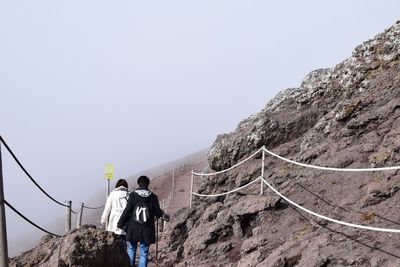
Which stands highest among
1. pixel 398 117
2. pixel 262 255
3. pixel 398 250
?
pixel 398 117

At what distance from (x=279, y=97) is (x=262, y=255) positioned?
6254 millimetres

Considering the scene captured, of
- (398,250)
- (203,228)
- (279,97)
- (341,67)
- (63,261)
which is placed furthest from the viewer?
(279,97)

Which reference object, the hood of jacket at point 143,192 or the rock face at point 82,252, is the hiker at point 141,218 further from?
the rock face at point 82,252

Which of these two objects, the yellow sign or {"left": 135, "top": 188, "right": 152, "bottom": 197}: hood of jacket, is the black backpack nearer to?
{"left": 135, "top": 188, "right": 152, "bottom": 197}: hood of jacket

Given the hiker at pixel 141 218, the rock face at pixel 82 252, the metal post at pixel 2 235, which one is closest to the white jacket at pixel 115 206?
Result: the hiker at pixel 141 218

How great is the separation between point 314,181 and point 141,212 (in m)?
3.08

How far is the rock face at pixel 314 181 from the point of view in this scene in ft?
19.1

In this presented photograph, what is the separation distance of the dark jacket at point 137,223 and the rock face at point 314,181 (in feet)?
3.65

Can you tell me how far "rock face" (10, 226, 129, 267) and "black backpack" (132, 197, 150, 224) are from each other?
1.88 feet

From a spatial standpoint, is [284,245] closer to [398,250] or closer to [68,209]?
[398,250]

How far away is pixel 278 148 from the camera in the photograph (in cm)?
996

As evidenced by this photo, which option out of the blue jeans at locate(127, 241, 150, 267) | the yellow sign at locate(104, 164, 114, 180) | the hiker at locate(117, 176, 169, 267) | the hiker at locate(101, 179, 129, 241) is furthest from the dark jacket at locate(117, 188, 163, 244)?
the yellow sign at locate(104, 164, 114, 180)

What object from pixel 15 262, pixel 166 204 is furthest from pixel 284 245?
pixel 166 204

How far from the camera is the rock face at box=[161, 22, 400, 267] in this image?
5.83 metres
